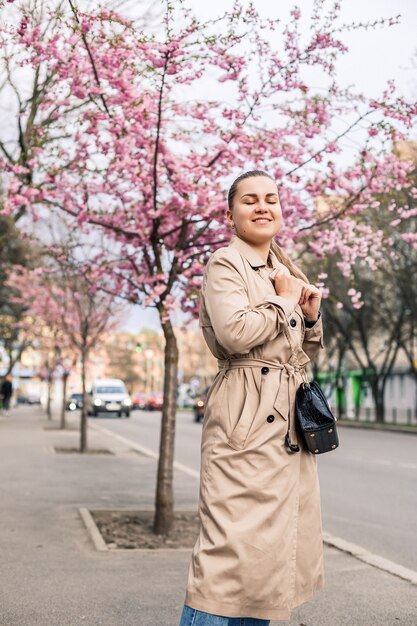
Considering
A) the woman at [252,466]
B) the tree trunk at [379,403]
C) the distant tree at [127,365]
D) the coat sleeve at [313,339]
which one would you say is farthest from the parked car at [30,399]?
the woman at [252,466]

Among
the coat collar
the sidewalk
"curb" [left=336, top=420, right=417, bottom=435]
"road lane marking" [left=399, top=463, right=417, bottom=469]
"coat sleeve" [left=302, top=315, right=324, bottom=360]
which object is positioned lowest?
the sidewalk

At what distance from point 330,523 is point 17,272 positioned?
21.4m

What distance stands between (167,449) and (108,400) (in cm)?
3959

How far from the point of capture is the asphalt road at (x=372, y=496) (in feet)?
28.5

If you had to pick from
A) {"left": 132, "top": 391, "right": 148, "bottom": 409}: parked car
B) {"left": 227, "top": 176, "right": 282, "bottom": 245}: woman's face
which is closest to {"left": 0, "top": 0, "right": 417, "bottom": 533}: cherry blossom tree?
{"left": 227, "top": 176, "right": 282, "bottom": 245}: woman's face

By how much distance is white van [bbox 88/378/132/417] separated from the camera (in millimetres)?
47500

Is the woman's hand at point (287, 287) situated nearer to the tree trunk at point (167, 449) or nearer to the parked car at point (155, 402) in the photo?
the tree trunk at point (167, 449)

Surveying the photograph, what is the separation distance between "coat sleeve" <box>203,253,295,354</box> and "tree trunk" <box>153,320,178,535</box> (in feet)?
18.1

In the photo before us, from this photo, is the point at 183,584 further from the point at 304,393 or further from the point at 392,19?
the point at 392,19

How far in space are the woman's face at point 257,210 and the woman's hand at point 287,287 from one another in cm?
16

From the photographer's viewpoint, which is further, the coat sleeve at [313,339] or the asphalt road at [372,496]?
the asphalt road at [372,496]

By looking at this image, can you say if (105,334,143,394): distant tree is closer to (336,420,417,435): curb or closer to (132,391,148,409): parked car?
(132,391,148,409): parked car

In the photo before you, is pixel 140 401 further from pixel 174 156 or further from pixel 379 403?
pixel 174 156

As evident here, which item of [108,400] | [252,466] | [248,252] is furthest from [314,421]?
[108,400]
